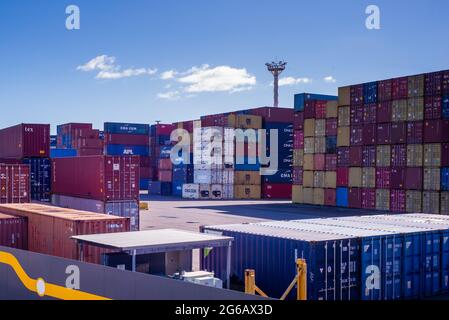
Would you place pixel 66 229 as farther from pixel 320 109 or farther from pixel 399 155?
pixel 320 109

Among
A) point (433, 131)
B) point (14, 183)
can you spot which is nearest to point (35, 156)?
point (14, 183)

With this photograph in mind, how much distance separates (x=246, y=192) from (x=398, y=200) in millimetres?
28340

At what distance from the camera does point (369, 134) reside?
164 feet

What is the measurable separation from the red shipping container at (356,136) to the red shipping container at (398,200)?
6247mm

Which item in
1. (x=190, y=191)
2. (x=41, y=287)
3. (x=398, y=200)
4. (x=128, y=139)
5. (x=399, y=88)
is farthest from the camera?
(x=128, y=139)

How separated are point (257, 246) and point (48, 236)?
30.7 ft

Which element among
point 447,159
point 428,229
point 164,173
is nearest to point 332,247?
point 428,229

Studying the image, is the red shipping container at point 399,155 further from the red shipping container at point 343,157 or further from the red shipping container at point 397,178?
the red shipping container at point 343,157

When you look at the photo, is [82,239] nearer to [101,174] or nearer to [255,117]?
[101,174]

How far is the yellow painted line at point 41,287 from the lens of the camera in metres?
11.0

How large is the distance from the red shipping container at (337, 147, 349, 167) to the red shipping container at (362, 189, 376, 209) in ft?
12.6

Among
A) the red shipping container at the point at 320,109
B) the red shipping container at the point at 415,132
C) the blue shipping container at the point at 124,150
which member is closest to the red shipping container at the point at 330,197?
the red shipping container at the point at 320,109

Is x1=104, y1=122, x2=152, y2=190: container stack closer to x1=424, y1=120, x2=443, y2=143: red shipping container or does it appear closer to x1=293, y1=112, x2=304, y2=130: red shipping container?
x1=293, y1=112, x2=304, y2=130: red shipping container

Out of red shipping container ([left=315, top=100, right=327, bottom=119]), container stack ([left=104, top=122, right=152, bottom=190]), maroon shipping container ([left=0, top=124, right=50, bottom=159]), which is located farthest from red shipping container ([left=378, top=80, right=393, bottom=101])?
container stack ([left=104, top=122, right=152, bottom=190])
